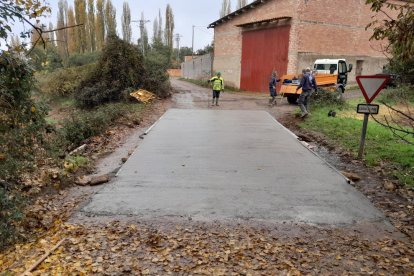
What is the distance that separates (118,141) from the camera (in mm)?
10844

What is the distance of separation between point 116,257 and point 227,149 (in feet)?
17.6

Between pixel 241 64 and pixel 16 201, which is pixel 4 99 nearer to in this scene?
Result: pixel 16 201

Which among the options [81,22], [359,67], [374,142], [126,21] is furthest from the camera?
[126,21]

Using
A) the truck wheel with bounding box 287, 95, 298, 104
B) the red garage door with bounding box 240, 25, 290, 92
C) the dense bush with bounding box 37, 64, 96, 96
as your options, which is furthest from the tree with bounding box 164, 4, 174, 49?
the truck wheel with bounding box 287, 95, 298, 104

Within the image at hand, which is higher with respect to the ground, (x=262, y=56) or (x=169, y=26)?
(x=169, y=26)

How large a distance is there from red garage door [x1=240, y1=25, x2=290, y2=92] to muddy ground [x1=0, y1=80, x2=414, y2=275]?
67.8ft

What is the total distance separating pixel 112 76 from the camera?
19.7m

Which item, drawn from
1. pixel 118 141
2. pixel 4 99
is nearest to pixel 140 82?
pixel 118 141

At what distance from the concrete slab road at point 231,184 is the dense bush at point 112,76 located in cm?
942

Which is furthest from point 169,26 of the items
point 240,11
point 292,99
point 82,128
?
point 82,128

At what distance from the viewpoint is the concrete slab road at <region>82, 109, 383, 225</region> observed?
17.5ft

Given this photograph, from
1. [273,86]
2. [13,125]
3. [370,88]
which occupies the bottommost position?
[273,86]

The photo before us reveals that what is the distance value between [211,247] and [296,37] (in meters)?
22.0

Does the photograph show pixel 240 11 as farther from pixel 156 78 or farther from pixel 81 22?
pixel 81 22
